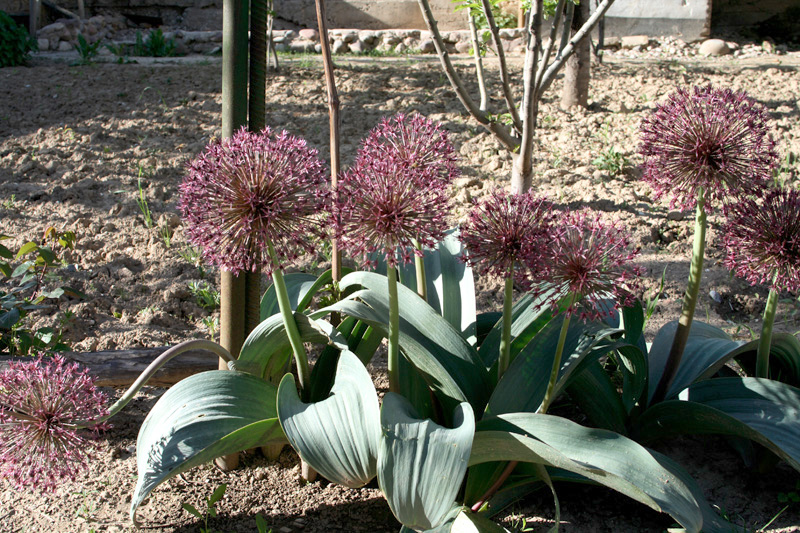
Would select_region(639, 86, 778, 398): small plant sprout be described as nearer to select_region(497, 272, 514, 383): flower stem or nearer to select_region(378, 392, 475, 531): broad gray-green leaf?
select_region(497, 272, 514, 383): flower stem

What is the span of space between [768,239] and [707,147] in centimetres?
30

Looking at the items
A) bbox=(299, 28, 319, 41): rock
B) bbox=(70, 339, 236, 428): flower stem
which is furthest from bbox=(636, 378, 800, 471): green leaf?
bbox=(299, 28, 319, 41): rock

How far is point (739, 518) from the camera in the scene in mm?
2002

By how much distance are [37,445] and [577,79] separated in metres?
4.68

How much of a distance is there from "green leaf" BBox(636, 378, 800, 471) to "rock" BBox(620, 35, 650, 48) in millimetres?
7471

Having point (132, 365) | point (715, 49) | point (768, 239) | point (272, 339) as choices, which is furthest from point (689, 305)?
point (715, 49)

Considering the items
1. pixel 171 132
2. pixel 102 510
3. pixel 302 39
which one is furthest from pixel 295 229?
pixel 302 39

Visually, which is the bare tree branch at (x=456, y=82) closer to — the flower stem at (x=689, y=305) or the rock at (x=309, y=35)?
the flower stem at (x=689, y=305)

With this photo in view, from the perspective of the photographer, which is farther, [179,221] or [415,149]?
[179,221]

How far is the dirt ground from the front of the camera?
6.70ft

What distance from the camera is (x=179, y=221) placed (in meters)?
3.87

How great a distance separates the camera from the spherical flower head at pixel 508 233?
1.58 meters

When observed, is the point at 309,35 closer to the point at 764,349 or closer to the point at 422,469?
the point at 764,349

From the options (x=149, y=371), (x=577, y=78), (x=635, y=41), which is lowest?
(x=149, y=371)
